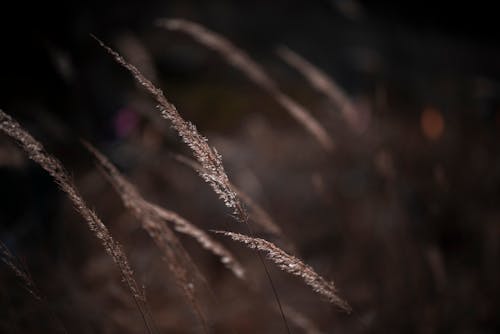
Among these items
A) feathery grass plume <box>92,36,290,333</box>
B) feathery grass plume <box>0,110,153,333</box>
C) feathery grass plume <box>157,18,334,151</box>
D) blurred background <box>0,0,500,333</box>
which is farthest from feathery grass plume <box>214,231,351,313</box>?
feathery grass plume <box>157,18,334,151</box>

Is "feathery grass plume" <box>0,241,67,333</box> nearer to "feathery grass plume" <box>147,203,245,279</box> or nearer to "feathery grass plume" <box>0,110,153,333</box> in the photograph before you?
"feathery grass plume" <box>0,110,153,333</box>

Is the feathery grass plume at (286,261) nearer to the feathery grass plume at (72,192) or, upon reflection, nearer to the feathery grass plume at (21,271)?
the feathery grass plume at (72,192)

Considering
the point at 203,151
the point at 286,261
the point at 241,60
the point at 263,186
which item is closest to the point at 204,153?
the point at 203,151

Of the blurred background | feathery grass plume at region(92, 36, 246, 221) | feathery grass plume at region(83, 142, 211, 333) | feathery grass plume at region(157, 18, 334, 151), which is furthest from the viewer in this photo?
the blurred background

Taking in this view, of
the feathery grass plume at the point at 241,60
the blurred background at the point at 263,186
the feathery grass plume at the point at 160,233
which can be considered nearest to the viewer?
the feathery grass plume at the point at 160,233

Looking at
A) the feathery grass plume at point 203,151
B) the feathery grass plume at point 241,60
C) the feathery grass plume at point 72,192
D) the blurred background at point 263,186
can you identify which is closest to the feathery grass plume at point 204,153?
the feathery grass plume at point 203,151

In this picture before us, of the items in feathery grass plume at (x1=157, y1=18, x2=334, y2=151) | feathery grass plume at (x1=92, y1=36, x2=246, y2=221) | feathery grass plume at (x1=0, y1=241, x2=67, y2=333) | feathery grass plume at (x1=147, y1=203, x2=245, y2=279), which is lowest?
feathery grass plume at (x1=0, y1=241, x2=67, y2=333)
